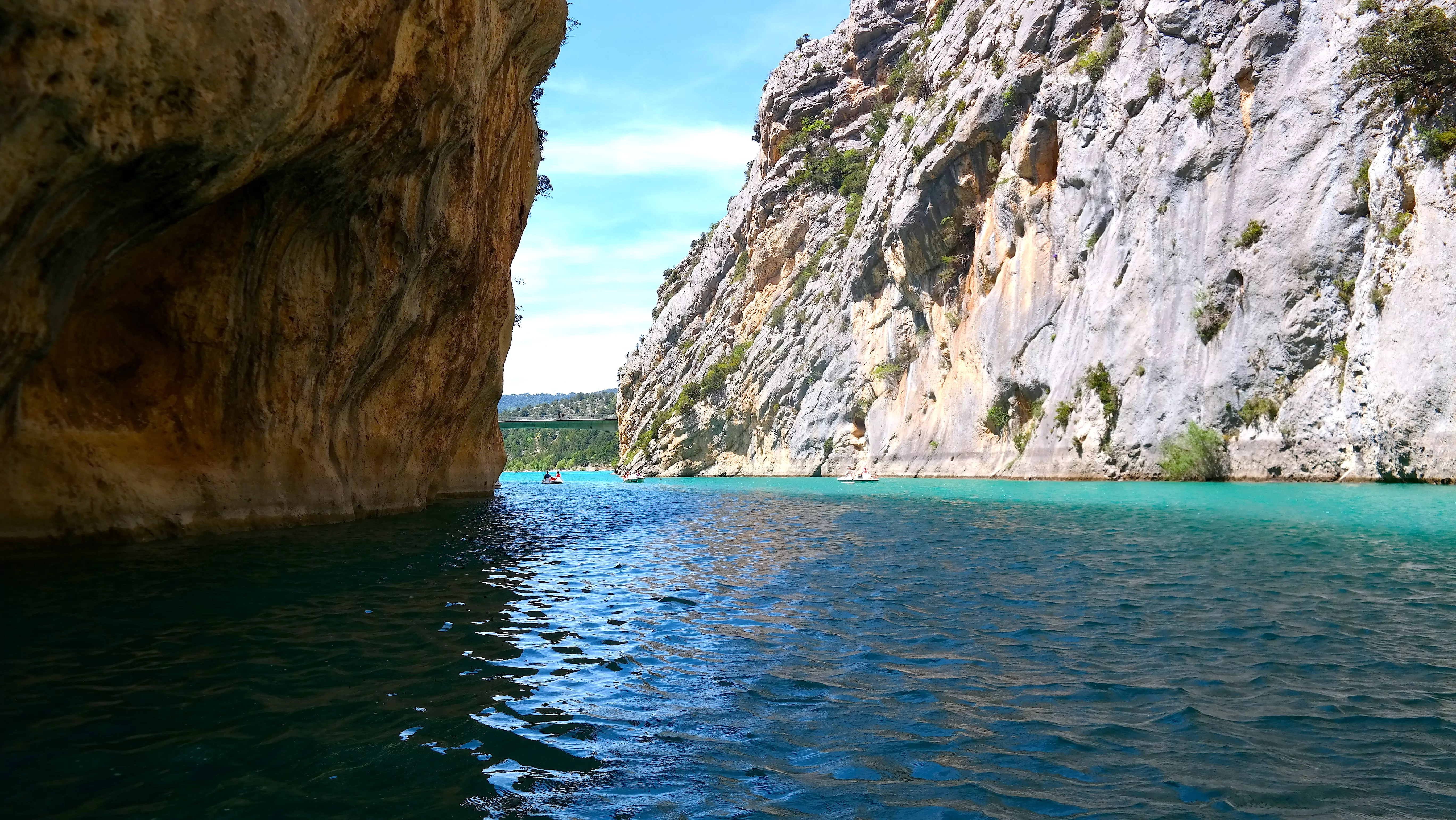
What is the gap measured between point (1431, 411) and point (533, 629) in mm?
32054

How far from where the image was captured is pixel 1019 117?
5728 cm

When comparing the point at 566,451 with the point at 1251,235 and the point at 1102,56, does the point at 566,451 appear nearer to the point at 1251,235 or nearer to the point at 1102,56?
the point at 1102,56

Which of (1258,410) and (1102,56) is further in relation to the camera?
(1102,56)

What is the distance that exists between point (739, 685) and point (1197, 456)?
37.3 m

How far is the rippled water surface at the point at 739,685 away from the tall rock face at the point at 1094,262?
22.0m

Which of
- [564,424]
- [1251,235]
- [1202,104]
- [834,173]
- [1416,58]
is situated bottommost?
[564,424]

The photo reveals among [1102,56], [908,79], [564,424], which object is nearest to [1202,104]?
[1102,56]

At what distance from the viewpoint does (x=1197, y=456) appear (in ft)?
125

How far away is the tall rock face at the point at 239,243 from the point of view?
9.33 m

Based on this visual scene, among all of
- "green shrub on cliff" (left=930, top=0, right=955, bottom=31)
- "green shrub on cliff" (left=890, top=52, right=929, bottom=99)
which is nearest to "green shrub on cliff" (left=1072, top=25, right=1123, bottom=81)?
"green shrub on cliff" (left=890, top=52, right=929, bottom=99)

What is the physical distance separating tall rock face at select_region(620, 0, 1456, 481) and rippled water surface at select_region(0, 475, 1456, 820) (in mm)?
21956

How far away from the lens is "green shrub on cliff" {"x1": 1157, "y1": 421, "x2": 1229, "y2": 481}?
37.5m

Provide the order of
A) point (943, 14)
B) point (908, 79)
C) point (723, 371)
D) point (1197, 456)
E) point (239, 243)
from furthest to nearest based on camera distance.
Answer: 1. point (723, 371)
2. point (943, 14)
3. point (908, 79)
4. point (1197, 456)
5. point (239, 243)

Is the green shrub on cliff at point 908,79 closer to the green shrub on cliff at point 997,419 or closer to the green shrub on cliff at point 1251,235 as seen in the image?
the green shrub on cliff at point 997,419
